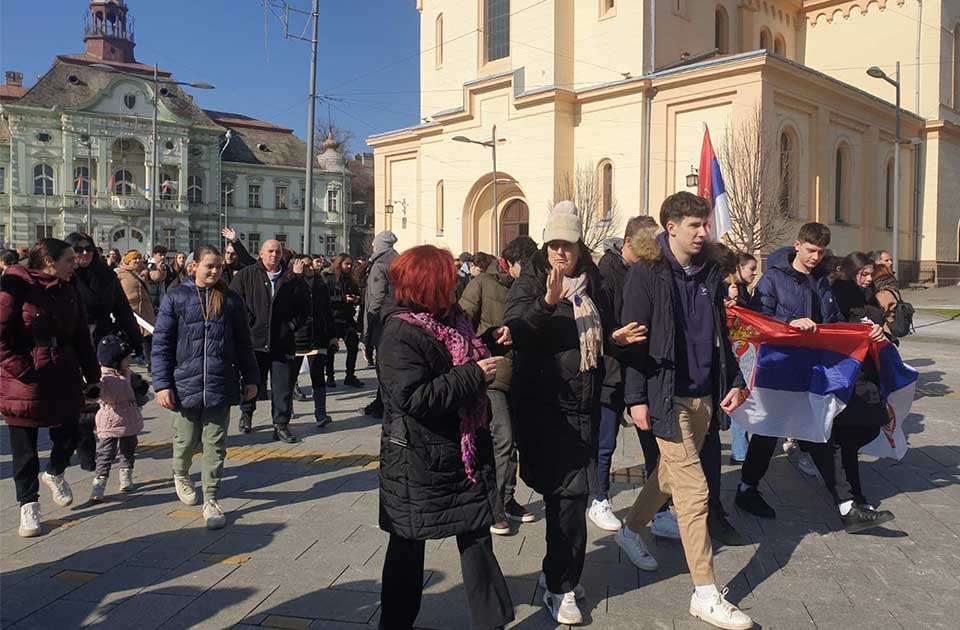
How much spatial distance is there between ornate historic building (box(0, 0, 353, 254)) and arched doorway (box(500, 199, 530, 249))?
3357 cm

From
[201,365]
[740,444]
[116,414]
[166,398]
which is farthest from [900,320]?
[116,414]

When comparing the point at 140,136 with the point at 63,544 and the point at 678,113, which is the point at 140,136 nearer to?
the point at 678,113

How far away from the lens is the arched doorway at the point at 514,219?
3697 centimetres

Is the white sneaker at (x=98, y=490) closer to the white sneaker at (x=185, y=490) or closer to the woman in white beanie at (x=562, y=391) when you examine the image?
the white sneaker at (x=185, y=490)

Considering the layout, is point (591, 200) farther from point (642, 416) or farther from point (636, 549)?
point (642, 416)

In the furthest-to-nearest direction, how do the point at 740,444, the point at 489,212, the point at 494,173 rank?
the point at 489,212 → the point at 494,173 → the point at 740,444

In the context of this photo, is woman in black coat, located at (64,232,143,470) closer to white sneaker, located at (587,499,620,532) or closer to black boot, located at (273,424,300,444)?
black boot, located at (273,424,300,444)

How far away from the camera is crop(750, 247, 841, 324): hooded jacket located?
5.37m

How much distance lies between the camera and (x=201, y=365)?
17.6ft

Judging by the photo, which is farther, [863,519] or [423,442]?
[863,519]

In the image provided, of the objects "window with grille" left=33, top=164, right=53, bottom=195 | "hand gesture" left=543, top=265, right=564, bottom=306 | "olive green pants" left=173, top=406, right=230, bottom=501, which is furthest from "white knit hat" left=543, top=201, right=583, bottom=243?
"window with grille" left=33, top=164, right=53, bottom=195

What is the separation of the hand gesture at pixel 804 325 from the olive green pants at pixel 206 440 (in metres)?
4.10

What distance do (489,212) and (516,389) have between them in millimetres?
35077

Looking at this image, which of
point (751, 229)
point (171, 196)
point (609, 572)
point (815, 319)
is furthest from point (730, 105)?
point (171, 196)
